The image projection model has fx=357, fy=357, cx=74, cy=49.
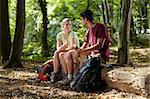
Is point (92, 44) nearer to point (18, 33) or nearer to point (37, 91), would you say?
point (37, 91)

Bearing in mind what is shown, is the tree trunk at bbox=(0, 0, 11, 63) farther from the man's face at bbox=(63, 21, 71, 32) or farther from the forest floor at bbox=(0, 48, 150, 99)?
the man's face at bbox=(63, 21, 71, 32)

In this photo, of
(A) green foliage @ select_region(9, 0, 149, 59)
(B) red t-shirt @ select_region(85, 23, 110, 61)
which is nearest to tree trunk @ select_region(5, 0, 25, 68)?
(B) red t-shirt @ select_region(85, 23, 110, 61)

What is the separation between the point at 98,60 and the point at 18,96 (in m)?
1.54

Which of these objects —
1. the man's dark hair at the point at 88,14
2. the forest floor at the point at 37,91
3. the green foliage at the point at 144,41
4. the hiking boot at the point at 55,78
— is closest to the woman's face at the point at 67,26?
the man's dark hair at the point at 88,14

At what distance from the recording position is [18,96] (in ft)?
20.5

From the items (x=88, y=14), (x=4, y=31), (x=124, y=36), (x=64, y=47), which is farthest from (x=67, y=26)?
(x=4, y=31)

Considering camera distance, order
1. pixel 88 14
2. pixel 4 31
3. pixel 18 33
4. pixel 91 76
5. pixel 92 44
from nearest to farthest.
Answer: pixel 91 76, pixel 88 14, pixel 92 44, pixel 18 33, pixel 4 31

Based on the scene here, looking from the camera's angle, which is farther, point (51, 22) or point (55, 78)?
point (51, 22)

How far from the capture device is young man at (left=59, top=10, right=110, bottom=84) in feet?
21.7

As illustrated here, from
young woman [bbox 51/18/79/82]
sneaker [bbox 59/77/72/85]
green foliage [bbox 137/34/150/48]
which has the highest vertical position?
young woman [bbox 51/18/79/82]

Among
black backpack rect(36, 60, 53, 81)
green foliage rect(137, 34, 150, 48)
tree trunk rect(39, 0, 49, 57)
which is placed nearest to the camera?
black backpack rect(36, 60, 53, 81)

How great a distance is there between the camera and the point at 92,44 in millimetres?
6848

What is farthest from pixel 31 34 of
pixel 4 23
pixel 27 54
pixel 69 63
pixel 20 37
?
pixel 69 63

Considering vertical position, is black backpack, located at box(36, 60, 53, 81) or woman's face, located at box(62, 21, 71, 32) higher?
woman's face, located at box(62, 21, 71, 32)
